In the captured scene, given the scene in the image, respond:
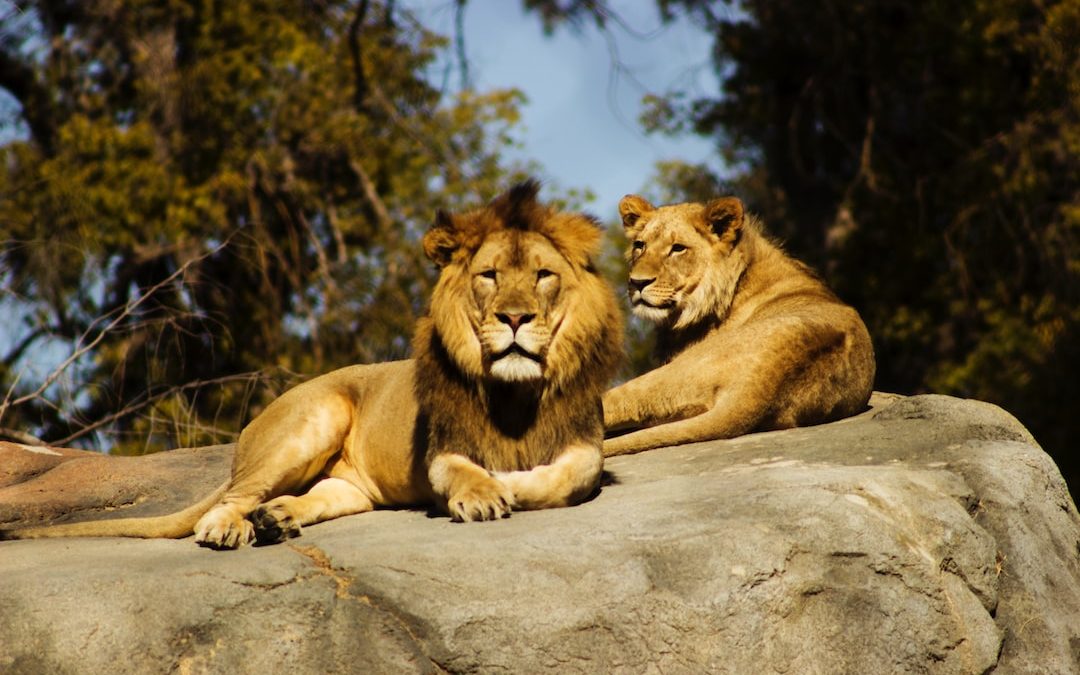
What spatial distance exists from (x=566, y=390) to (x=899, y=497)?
3.94ft

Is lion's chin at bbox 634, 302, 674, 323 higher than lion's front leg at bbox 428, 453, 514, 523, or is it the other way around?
lion's chin at bbox 634, 302, 674, 323

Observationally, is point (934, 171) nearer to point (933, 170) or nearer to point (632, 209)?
point (933, 170)

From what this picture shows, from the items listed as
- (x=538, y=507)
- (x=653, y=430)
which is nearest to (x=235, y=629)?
(x=538, y=507)

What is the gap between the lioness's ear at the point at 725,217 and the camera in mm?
7141

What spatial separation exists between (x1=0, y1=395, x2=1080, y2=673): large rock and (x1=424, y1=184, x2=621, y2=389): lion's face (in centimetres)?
53

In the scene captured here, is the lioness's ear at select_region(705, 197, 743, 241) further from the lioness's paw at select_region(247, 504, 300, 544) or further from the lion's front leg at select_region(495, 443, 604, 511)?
the lioness's paw at select_region(247, 504, 300, 544)

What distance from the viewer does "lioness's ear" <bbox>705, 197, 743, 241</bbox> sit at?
281 inches

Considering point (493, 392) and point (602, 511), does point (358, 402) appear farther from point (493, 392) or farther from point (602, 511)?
point (602, 511)

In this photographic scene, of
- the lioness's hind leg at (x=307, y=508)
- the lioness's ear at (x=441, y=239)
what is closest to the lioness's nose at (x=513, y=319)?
the lioness's ear at (x=441, y=239)

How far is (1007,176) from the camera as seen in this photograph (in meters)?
14.2

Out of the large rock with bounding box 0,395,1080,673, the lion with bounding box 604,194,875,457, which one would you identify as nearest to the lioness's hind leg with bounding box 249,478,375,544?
the large rock with bounding box 0,395,1080,673

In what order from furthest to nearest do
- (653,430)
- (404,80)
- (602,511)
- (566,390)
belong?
(404,80) < (653,430) < (566,390) < (602,511)

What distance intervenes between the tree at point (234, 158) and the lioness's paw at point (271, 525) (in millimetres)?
5628

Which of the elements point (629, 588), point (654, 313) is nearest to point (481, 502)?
point (629, 588)
